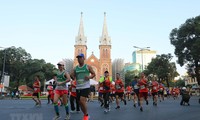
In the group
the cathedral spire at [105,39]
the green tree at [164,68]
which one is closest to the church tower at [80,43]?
the cathedral spire at [105,39]

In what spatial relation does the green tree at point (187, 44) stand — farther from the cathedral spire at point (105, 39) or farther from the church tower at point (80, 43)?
the church tower at point (80, 43)

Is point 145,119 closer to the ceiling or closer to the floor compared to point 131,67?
closer to the floor

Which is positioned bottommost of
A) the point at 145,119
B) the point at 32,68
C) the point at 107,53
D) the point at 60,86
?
the point at 145,119

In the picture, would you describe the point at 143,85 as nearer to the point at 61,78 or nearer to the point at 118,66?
the point at 61,78

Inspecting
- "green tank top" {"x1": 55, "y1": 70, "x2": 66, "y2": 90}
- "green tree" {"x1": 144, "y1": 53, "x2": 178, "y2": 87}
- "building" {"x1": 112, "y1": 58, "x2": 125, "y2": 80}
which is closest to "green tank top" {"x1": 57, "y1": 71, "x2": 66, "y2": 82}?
"green tank top" {"x1": 55, "y1": 70, "x2": 66, "y2": 90}

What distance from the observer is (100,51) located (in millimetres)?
108312

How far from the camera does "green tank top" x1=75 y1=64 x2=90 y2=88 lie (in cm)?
655

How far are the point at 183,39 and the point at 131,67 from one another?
419 feet

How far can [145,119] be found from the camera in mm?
8078

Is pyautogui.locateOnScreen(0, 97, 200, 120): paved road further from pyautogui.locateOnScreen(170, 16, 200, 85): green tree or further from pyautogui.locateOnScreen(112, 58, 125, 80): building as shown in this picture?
pyautogui.locateOnScreen(112, 58, 125, 80): building

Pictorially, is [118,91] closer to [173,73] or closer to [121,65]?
[173,73]

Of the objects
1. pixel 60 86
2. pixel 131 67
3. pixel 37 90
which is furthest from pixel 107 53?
pixel 60 86

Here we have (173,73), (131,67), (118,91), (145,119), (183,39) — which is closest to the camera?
(145,119)

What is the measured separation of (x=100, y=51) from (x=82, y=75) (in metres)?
102
